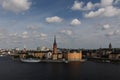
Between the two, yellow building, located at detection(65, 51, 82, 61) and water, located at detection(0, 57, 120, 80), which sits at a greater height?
yellow building, located at detection(65, 51, 82, 61)

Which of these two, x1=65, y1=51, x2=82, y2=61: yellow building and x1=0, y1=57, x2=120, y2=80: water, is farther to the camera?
x1=65, y1=51, x2=82, y2=61: yellow building

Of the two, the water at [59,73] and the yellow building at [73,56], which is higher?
the yellow building at [73,56]

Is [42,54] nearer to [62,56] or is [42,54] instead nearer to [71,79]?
[62,56]

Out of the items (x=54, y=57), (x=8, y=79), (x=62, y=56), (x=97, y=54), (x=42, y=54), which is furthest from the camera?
(x=97, y=54)

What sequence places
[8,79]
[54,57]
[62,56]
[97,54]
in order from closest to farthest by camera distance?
[8,79]
[54,57]
[62,56]
[97,54]

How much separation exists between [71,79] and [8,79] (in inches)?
397

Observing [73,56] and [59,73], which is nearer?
[59,73]

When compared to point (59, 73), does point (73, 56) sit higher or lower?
higher

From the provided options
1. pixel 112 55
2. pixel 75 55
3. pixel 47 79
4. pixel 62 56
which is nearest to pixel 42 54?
pixel 62 56

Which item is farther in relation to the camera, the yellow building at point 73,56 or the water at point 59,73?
the yellow building at point 73,56

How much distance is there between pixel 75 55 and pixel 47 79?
83.1 m

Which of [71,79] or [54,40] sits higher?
[54,40]

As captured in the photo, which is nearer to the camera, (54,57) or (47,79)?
(47,79)

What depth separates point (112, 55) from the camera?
128 metres
